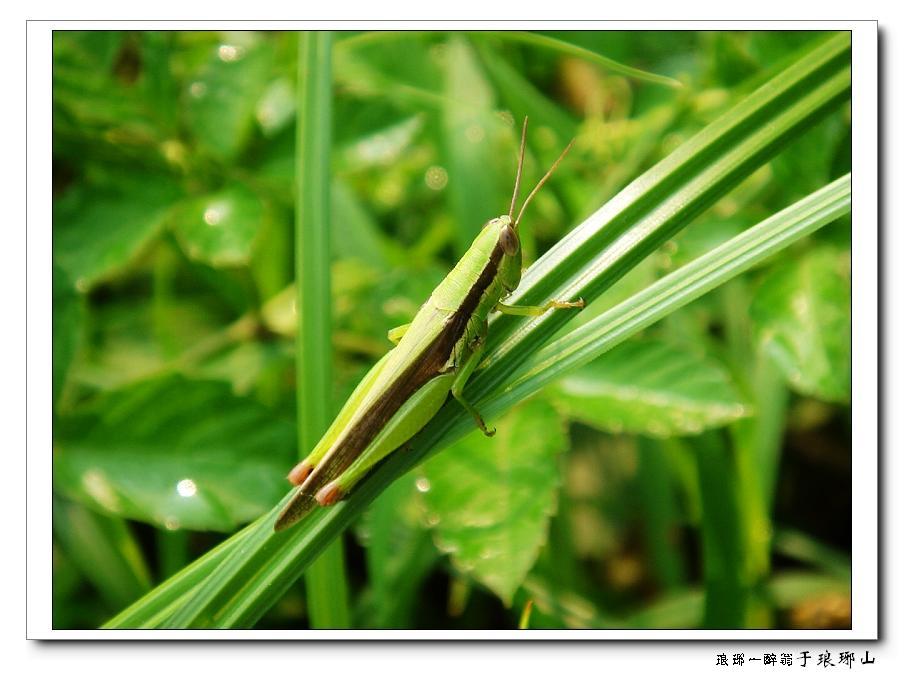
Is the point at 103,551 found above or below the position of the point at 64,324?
below

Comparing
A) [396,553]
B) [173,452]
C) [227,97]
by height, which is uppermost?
[227,97]

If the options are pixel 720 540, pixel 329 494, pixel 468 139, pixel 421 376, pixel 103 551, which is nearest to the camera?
pixel 329 494

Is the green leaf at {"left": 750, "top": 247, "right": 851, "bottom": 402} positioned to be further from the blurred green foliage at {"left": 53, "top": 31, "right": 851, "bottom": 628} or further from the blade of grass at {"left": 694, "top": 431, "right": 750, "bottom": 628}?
the blade of grass at {"left": 694, "top": 431, "right": 750, "bottom": 628}

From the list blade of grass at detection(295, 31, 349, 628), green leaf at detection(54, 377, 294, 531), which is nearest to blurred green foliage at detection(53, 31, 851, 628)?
green leaf at detection(54, 377, 294, 531)

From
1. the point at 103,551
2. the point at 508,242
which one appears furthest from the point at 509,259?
the point at 103,551

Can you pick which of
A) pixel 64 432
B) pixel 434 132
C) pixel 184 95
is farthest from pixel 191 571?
pixel 434 132

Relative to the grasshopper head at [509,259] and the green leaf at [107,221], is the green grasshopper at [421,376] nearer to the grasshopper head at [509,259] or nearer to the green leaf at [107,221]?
the grasshopper head at [509,259]

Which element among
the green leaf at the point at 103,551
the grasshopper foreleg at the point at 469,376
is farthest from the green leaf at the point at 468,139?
the green leaf at the point at 103,551

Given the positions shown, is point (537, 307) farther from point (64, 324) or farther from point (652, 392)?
point (64, 324)
